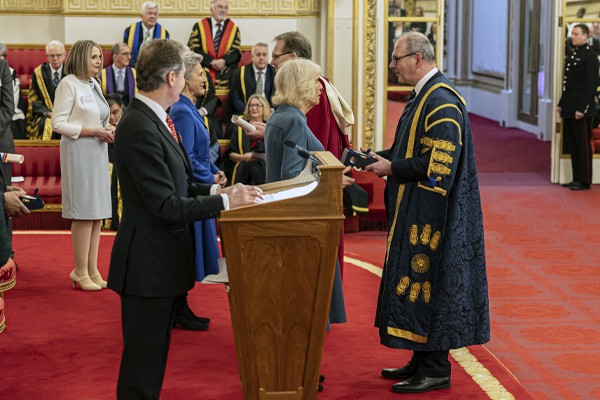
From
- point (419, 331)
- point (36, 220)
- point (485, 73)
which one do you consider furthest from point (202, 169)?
point (485, 73)

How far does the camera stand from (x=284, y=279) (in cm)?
242

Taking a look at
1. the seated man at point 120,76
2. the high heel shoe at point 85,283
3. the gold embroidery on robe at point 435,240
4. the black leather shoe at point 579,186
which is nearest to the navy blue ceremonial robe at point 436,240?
the gold embroidery on robe at point 435,240

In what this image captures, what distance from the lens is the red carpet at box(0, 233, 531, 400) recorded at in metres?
3.13

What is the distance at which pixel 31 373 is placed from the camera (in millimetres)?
3309

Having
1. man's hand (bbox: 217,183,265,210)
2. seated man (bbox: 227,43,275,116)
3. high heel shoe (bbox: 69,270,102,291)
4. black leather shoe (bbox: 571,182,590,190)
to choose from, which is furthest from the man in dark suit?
black leather shoe (bbox: 571,182,590,190)

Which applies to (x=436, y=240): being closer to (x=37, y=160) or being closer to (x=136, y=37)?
(x=37, y=160)

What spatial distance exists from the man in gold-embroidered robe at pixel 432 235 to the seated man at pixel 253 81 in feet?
15.1

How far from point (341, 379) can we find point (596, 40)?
6.93 metres

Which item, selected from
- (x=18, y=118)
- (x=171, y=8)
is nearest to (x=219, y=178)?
(x=18, y=118)

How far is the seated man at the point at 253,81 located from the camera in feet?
25.0

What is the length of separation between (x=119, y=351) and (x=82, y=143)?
1.43 m

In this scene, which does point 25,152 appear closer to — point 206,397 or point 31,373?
point 31,373

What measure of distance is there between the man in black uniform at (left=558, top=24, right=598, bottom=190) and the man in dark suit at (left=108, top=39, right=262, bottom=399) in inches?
280

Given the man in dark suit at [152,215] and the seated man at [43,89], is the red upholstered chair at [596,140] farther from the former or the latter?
the man in dark suit at [152,215]
